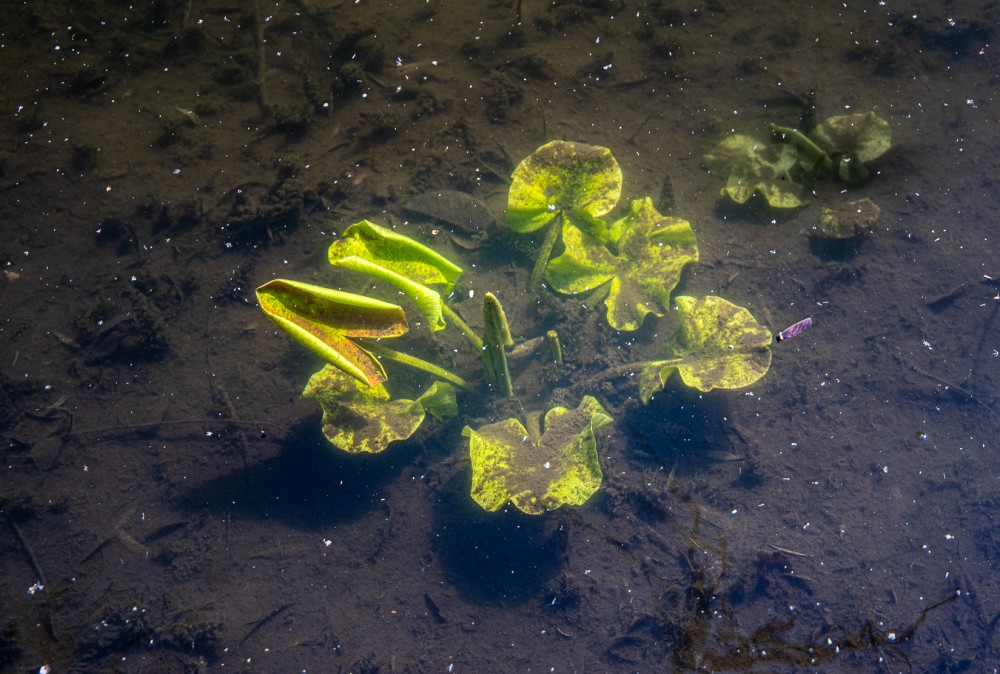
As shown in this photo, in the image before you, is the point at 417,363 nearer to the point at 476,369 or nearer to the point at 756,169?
the point at 476,369

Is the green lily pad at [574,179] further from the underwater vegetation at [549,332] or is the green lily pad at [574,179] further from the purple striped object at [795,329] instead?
the purple striped object at [795,329]

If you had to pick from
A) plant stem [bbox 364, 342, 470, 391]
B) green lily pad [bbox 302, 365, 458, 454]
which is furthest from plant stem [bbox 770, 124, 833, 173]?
green lily pad [bbox 302, 365, 458, 454]

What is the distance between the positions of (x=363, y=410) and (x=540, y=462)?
99cm

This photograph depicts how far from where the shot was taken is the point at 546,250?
3342 mm

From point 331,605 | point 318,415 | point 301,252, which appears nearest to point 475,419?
point 318,415

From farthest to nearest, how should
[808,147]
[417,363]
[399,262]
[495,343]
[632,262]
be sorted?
[808,147] → [632,262] → [417,363] → [495,343] → [399,262]

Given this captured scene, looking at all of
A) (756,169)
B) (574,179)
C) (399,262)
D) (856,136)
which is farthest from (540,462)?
(856,136)

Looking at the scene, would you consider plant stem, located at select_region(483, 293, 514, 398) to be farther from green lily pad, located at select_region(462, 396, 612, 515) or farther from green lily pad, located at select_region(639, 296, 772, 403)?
green lily pad, located at select_region(639, 296, 772, 403)

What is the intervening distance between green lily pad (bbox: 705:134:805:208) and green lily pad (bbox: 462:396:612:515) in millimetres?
1761

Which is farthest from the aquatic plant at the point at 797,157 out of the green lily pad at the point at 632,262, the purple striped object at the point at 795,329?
the purple striped object at the point at 795,329

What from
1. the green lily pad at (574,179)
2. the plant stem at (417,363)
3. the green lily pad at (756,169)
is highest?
the green lily pad at (574,179)

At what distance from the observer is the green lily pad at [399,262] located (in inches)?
96.0

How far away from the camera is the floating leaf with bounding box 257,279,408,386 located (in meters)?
2.16

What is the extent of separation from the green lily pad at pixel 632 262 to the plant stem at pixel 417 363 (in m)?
0.82
